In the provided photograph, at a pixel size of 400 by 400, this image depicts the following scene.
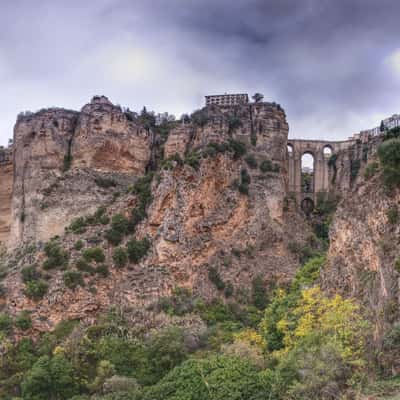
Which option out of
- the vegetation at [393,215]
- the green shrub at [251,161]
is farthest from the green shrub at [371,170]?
the green shrub at [251,161]

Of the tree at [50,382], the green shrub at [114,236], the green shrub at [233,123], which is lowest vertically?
the tree at [50,382]

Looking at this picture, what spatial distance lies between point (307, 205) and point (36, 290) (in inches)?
989

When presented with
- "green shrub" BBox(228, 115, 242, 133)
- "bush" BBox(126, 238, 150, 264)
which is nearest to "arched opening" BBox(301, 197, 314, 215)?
"green shrub" BBox(228, 115, 242, 133)

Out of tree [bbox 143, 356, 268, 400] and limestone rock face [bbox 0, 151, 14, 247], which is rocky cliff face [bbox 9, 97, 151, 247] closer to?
limestone rock face [bbox 0, 151, 14, 247]

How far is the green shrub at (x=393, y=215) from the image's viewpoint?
2416cm

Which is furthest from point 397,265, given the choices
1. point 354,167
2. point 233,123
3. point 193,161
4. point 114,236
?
point 354,167

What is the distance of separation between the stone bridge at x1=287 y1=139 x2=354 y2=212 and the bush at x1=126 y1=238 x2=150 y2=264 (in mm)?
18463

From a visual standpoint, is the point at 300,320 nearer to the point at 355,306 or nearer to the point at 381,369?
the point at 355,306

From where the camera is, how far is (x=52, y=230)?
38.7m

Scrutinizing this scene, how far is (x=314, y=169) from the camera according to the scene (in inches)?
2090

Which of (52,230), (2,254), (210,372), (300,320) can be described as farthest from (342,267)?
(2,254)

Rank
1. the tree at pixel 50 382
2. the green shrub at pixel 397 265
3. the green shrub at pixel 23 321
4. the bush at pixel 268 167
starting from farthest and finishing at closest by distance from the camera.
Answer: the bush at pixel 268 167
the green shrub at pixel 23 321
the tree at pixel 50 382
the green shrub at pixel 397 265

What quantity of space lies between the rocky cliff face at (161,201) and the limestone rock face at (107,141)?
0.07 m

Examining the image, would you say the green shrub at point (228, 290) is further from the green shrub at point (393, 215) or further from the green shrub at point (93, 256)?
the green shrub at point (393, 215)
